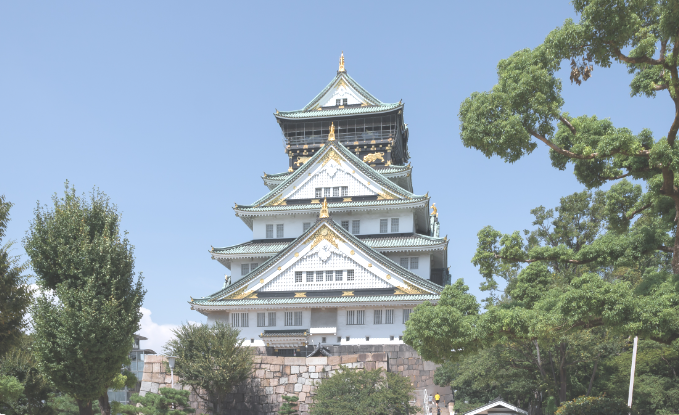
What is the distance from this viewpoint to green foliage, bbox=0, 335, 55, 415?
23484mm

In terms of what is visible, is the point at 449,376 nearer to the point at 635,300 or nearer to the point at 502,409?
the point at 502,409

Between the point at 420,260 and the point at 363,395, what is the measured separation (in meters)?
18.3

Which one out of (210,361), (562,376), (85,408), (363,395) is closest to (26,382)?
(85,408)

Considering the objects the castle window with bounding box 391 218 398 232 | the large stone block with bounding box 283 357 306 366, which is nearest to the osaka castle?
the castle window with bounding box 391 218 398 232

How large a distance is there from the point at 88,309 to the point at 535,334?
12682mm

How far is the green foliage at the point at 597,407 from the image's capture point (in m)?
20.4

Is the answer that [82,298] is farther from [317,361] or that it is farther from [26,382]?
[317,361]

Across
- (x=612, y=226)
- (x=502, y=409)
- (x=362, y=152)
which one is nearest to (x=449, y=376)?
(x=502, y=409)

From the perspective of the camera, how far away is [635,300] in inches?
584

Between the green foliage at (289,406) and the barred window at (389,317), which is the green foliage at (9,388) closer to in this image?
the green foliage at (289,406)

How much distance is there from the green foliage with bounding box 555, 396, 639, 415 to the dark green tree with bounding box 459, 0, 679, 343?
15.9 feet

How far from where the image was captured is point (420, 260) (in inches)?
1681

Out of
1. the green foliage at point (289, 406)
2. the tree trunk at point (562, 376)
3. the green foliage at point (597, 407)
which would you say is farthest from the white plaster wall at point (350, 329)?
the green foliage at point (597, 407)

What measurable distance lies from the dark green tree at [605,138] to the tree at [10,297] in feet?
46.4
